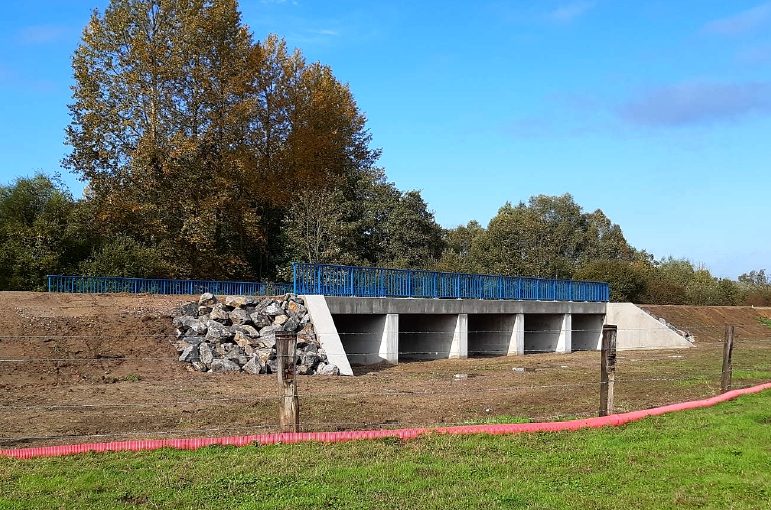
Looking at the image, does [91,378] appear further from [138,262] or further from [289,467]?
[138,262]

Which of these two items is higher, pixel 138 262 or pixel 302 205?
pixel 302 205

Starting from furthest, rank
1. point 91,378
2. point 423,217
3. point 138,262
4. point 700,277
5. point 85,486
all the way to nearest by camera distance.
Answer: point 700,277
point 423,217
point 138,262
point 91,378
point 85,486

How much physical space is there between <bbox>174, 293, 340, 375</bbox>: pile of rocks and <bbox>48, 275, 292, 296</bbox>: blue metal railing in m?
6.51

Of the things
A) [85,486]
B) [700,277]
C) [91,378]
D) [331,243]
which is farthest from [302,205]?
[700,277]

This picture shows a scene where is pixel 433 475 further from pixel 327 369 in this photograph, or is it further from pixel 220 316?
pixel 220 316

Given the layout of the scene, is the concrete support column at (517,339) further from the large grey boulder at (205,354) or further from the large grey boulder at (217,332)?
the large grey boulder at (205,354)

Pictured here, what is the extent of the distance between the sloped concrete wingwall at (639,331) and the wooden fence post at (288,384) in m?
27.6

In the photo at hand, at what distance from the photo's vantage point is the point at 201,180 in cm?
3400

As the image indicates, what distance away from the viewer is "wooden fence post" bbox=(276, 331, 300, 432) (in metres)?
9.09

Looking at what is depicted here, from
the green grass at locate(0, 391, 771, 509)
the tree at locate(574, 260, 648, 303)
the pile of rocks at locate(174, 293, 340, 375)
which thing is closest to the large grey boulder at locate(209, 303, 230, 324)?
the pile of rocks at locate(174, 293, 340, 375)

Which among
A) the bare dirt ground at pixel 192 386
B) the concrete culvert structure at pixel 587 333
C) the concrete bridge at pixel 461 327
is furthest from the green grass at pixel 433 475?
the concrete culvert structure at pixel 587 333

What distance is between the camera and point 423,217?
42.6 meters

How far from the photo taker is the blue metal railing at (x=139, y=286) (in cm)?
2608

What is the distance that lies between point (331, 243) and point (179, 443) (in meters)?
27.6
